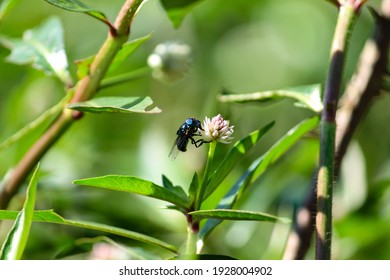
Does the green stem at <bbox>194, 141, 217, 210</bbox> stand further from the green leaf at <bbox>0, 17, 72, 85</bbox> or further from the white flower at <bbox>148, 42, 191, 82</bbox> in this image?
the white flower at <bbox>148, 42, 191, 82</bbox>

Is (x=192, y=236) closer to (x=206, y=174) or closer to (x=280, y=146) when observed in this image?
(x=206, y=174)

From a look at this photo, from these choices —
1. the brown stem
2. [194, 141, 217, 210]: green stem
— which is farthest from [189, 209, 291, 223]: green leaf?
the brown stem

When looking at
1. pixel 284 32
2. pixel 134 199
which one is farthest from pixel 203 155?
pixel 284 32

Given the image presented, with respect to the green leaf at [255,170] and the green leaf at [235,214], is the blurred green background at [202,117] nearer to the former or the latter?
the green leaf at [255,170]

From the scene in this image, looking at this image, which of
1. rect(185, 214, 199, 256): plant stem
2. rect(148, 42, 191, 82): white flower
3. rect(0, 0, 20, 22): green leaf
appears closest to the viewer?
rect(185, 214, 199, 256): plant stem

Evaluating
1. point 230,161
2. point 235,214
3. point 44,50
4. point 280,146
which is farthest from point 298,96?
point 44,50
